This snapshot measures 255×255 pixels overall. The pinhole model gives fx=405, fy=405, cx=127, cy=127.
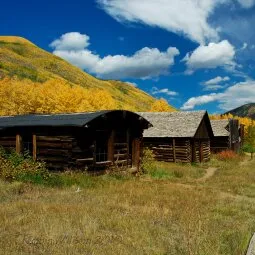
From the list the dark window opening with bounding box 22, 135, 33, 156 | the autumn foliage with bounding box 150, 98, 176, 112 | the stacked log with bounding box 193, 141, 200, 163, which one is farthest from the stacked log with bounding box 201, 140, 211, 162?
the autumn foliage with bounding box 150, 98, 176, 112

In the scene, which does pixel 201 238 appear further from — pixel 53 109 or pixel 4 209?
pixel 53 109

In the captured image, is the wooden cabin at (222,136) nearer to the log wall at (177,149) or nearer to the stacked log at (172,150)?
the log wall at (177,149)

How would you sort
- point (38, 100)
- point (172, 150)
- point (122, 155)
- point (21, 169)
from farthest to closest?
1. point (38, 100)
2. point (172, 150)
3. point (122, 155)
4. point (21, 169)

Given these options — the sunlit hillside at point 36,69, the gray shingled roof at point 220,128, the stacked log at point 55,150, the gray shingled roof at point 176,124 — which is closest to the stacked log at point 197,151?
the gray shingled roof at point 176,124

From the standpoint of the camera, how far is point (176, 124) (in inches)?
1448

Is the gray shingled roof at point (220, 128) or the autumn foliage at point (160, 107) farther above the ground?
the autumn foliage at point (160, 107)

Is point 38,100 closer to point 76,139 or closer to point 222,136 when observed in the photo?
point 222,136

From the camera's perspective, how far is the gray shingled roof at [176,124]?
3525 cm

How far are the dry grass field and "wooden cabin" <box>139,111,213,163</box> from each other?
695 inches

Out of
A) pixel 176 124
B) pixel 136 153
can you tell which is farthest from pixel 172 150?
pixel 136 153

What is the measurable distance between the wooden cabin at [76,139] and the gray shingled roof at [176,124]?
1227cm

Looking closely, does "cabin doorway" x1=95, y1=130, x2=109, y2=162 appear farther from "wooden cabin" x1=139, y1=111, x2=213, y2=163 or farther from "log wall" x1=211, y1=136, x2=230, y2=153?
"log wall" x1=211, y1=136, x2=230, y2=153

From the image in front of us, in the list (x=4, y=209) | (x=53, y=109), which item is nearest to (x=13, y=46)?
(x=53, y=109)

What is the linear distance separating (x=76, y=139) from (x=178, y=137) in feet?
55.5
